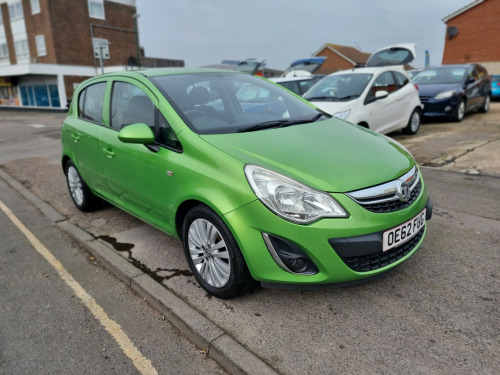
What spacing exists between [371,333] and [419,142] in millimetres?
6588

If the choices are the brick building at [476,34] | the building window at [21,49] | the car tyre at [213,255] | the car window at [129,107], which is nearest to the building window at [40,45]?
the building window at [21,49]

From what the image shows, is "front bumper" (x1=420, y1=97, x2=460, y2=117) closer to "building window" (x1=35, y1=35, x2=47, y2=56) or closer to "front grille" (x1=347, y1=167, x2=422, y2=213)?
"front grille" (x1=347, y1=167, x2=422, y2=213)

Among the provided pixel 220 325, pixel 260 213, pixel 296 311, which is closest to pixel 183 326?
pixel 220 325

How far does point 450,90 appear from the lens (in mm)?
10031

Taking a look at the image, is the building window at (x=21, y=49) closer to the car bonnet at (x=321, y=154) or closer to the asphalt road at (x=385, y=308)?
the asphalt road at (x=385, y=308)

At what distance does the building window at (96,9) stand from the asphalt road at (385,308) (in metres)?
35.5

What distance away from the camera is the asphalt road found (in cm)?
222

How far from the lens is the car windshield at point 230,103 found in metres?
3.15

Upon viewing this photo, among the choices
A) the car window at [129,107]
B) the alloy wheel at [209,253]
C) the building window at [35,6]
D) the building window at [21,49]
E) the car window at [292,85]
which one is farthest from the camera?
the building window at [21,49]

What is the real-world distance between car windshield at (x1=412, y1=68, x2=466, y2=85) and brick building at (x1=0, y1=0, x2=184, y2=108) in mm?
24665

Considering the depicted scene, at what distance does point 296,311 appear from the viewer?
270 centimetres

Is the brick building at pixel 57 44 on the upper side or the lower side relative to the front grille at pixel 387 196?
upper

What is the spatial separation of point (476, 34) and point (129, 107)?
98.0 ft

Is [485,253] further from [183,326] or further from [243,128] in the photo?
[183,326]
